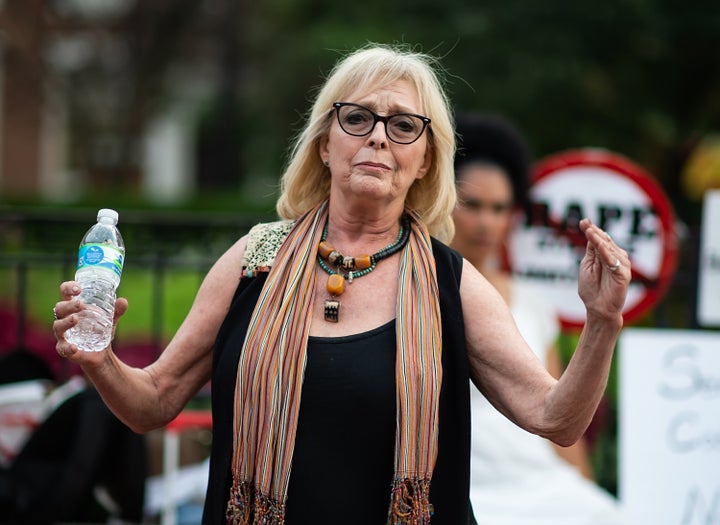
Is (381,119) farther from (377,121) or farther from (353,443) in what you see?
(353,443)

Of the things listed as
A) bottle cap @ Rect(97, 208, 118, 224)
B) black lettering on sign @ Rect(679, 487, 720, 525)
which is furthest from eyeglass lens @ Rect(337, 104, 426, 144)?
black lettering on sign @ Rect(679, 487, 720, 525)

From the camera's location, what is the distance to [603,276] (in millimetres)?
2127

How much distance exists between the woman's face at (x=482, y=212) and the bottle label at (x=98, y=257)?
1.93 metres

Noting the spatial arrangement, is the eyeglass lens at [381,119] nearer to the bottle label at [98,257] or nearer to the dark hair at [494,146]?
the bottle label at [98,257]

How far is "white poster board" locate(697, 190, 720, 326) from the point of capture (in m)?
4.97

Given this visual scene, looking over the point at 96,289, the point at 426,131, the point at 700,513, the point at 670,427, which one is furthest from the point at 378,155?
the point at 700,513

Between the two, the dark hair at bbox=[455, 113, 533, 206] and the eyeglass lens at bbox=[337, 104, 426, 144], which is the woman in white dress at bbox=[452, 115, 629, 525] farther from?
the eyeglass lens at bbox=[337, 104, 426, 144]

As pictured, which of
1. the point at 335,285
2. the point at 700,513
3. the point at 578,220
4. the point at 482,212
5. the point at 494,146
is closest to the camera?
the point at 335,285

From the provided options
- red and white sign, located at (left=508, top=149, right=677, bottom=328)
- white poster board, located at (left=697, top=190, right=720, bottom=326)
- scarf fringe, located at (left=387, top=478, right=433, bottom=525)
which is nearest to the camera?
scarf fringe, located at (left=387, top=478, right=433, bottom=525)

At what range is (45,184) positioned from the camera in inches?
1232

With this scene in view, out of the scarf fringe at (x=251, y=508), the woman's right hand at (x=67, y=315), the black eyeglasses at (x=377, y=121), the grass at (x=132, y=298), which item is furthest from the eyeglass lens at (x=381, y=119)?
the grass at (x=132, y=298)

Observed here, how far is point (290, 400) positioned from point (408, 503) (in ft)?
1.18

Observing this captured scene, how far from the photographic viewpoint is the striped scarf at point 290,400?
2.25 m

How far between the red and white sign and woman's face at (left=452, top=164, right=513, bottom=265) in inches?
24.9
